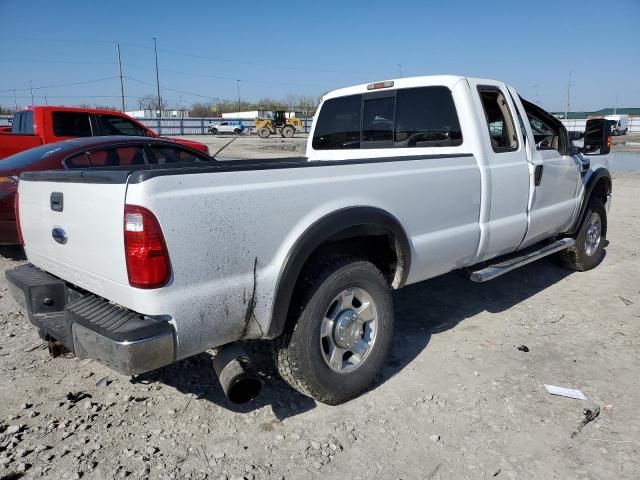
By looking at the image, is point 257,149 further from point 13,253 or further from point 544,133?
point 544,133

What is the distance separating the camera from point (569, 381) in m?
3.46

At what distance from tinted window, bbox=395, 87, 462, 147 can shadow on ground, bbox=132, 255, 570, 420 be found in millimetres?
1573

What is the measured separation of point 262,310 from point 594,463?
1895mm

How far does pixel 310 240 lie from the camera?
273 centimetres

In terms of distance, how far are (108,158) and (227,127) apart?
50.4 m

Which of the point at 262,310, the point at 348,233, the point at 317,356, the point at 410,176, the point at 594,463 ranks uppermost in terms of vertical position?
the point at 410,176

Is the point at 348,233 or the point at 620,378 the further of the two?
the point at 620,378

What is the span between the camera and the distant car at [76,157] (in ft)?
18.4

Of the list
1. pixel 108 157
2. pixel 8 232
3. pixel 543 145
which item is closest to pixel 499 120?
pixel 543 145

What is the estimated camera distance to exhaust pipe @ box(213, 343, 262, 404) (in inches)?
99.3

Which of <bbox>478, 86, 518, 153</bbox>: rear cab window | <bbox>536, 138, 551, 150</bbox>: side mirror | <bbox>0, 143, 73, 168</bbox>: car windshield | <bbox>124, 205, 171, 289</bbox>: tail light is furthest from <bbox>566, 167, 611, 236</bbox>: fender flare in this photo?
<bbox>0, 143, 73, 168</bbox>: car windshield

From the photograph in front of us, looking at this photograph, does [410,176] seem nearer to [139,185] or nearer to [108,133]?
[139,185]

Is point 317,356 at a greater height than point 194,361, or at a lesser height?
greater

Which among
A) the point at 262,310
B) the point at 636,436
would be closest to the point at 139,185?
the point at 262,310
